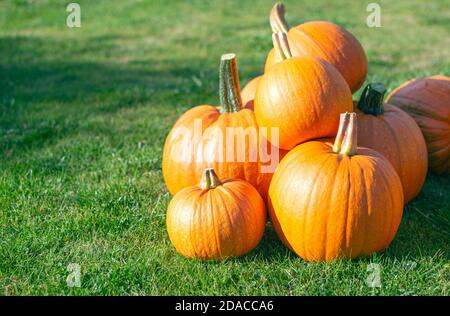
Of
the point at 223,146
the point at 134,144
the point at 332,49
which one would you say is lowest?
the point at 134,144

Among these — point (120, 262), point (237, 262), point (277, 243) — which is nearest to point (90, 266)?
point (120, 262)

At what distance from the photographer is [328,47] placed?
3896 millimetres

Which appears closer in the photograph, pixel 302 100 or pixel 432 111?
pixel 302 100

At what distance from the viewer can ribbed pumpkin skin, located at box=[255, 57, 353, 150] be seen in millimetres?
3264

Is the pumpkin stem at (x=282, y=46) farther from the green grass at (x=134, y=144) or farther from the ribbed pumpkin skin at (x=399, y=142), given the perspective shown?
the green grass at (x=134, y=144)

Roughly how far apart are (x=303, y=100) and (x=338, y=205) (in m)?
0.60

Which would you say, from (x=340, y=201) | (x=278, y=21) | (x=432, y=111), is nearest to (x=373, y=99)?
(x=432, y=111)

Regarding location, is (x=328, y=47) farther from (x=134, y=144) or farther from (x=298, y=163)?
(x=134, y=144)

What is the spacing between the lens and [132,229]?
3.56 metres

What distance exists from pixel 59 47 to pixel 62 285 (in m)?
5.77

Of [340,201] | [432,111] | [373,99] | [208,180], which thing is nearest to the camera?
[340,201]

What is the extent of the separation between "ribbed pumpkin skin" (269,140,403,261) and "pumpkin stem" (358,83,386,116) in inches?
23.6

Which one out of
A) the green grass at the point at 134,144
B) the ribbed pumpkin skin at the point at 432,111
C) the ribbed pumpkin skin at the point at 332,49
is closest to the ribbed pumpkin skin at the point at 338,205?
the green grass at the point at 134,144

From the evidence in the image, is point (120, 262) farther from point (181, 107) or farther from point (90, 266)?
point (181, 107)
